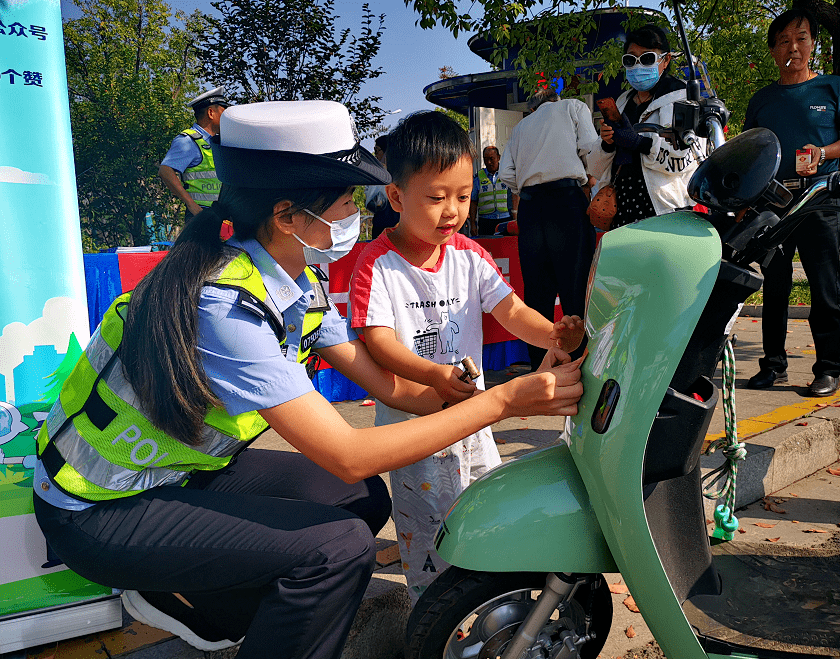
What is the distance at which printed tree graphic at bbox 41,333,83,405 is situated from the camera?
204 cm

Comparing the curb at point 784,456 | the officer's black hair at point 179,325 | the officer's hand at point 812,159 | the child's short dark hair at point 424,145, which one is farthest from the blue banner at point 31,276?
the officer's hand at point 812,159

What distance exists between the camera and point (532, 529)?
4.41 ft

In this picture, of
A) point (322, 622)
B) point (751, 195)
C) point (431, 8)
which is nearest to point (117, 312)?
point (322, 622)

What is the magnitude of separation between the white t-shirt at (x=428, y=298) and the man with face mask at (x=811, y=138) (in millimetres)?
2638

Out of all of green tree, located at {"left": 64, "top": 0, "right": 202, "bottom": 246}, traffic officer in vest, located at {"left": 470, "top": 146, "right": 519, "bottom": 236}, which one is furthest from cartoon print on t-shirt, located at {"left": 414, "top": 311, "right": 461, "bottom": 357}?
green tree, located at {"left": 64, "top": 0, "right": 202, "bottom": 246}

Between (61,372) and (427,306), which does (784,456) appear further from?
(61,372)

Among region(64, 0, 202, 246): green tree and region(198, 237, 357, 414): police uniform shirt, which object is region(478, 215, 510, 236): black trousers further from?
region(64, 0, 202, 246): green tree

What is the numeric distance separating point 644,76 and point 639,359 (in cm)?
295

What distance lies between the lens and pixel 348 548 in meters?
1.51

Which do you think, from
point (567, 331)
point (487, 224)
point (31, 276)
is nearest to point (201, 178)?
point (31, 276)

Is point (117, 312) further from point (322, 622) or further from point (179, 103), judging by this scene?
point (179, 103)

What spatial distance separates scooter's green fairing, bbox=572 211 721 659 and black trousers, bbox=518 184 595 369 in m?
3.11

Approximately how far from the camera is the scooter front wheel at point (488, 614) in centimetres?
144

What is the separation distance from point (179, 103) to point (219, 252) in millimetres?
16503
